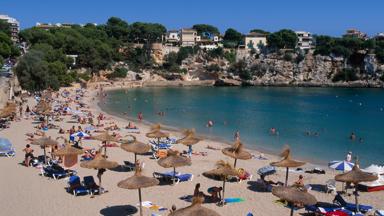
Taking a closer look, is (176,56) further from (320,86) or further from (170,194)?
(170,194)

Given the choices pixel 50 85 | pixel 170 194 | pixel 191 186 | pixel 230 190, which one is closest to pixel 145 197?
pixel 170 194

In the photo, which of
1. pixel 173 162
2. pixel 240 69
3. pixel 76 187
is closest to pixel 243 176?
pixel 173 162

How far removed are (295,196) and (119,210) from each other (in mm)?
5057

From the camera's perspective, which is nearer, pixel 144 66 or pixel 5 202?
pixel 5 202

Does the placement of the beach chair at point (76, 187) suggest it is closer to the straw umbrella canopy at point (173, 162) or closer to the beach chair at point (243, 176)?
the straw umbrella canopy at point (173, 162)

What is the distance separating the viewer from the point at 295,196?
33.6ft

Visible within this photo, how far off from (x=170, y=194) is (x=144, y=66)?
7389 centimetres

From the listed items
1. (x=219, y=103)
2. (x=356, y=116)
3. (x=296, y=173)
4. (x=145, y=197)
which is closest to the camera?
(x=145, y=197)

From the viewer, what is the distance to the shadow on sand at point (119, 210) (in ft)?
39.1

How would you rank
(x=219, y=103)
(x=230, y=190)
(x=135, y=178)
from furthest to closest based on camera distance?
(x=219, y=103)
(x=230, y=190)
(x=135, y=178)

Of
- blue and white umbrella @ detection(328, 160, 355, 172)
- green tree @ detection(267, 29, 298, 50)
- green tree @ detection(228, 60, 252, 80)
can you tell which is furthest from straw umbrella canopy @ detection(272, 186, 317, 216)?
green tree @ detection(267, 29, 298, 50)

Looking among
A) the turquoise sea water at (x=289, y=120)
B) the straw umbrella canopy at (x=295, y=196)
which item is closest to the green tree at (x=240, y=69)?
the turquoise sea water at (x=289, y=120)

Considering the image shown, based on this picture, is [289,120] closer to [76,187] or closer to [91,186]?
[91,186]

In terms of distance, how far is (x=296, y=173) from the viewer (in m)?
17.6
